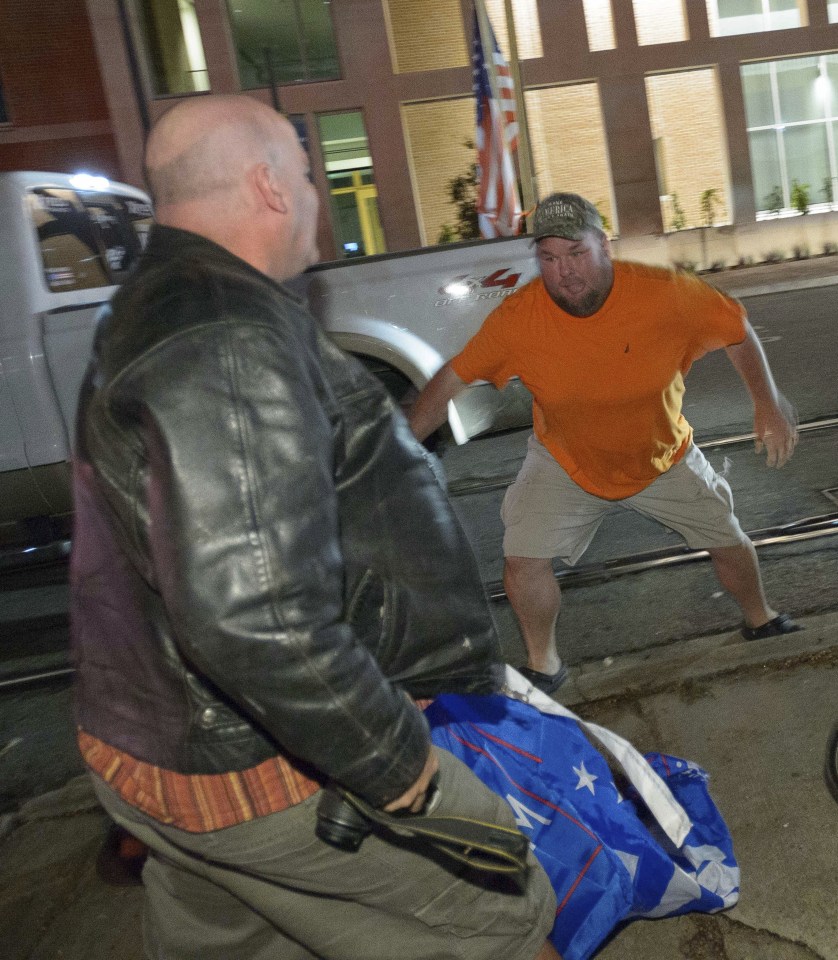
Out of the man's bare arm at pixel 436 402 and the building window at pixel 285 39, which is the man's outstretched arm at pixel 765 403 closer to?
the man's bare arm at pixel 436 402

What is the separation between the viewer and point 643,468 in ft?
11.6

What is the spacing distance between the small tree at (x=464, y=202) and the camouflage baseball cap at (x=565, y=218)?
714 inches

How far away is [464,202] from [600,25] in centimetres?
490

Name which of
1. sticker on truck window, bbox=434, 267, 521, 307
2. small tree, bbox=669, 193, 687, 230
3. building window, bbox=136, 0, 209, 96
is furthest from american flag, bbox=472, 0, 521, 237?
small tree, bbox=669, 193, 687, 230

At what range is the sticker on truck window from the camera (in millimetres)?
6445

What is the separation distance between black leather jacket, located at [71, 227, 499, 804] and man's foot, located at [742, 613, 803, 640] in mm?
2367

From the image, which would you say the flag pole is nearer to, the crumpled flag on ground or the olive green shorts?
the crumpled flag on ground

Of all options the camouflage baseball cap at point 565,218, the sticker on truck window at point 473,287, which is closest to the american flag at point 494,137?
the sticker on truck window at point 473,287

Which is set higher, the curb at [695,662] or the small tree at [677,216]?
the small tree at [677,216]

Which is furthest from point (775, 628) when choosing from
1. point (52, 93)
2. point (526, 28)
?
point (52, 93)

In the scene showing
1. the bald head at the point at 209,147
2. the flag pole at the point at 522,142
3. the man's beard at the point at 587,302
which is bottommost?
the man's beard at the point at 587,302

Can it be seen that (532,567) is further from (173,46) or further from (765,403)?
(173,46)

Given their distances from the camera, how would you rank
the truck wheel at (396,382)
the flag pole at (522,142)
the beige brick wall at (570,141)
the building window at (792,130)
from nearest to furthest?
the truck wheel at (396,382)
the flag pole at (522,142)
the beige brick wall at (570,141)
the building window at (792,130)

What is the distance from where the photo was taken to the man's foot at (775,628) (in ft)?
12.1
